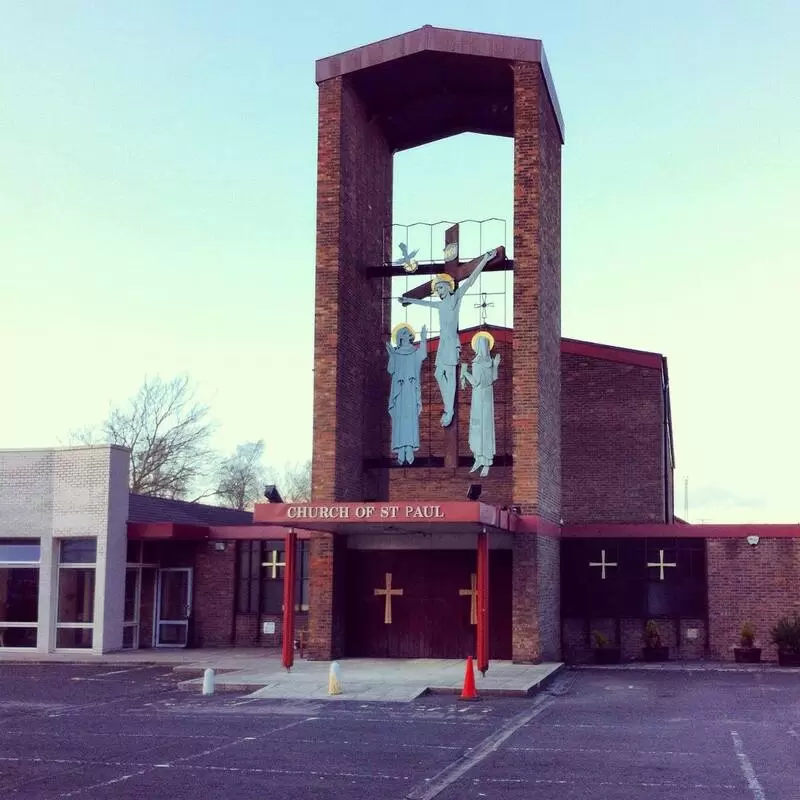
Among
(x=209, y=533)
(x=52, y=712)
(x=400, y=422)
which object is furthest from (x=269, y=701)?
(x=209, y=533)

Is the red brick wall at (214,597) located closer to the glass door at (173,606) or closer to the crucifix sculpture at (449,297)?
the glass door at (173,606)

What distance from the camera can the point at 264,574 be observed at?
3078cm

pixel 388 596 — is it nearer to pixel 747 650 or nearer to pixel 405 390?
pixel 405 390

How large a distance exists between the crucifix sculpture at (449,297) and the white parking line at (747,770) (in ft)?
44.0

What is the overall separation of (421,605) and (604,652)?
4.66m

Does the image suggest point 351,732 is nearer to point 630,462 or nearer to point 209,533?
point 209,533

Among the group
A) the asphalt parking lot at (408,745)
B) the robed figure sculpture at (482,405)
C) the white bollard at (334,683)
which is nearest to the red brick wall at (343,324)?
the robed figure sculpture at (482,405)

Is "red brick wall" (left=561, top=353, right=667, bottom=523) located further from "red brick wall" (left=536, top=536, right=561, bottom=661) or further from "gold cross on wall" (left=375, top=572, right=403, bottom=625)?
"gold cross on wall" (left=375, top=572, right=403, bottom=625)

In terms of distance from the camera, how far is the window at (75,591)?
30.0 metres

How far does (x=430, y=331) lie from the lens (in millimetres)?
27625

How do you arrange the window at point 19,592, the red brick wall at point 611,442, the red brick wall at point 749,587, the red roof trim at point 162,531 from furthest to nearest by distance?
the red brick wall at point 611,442, the red roof trim at point 162,531, the window at point 19,592, the red brick wall at point 749,587

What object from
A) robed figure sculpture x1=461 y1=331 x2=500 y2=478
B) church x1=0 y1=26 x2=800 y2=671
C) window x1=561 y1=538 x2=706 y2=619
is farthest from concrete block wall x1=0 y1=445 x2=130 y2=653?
window x1=561 y1=538 x2=706 y2=619

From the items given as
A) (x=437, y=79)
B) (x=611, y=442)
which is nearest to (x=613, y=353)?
(x=611, y=442)

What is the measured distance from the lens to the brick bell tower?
83.4ft
